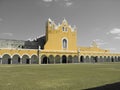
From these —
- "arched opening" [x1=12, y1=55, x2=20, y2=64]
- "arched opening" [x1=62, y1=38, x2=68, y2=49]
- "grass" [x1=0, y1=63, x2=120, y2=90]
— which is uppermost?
"arched opening" [x1=62, y1=38, x2=68, y2=49]

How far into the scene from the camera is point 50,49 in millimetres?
55406

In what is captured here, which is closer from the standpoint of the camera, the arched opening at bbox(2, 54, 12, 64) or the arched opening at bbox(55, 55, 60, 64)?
the arched opening at bbox(2, 54, 12, 64)

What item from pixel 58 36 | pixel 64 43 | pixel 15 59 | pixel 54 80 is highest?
pixel 58 36

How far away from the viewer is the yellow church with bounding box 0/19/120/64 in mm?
50562

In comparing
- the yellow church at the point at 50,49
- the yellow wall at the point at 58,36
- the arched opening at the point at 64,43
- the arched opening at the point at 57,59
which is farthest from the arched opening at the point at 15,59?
the arched opening at the point at 64,43

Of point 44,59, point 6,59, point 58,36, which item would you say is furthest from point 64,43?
point 6,59

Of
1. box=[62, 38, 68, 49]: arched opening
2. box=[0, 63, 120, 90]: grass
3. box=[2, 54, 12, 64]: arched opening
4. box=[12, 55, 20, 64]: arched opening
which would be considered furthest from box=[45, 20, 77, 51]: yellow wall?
box=[0, 63, 120, 90]: grass

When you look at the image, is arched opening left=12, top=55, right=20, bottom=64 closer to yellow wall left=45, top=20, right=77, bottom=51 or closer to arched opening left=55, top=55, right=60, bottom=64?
yellow wall left=45, top=20, right=77, bottom=51

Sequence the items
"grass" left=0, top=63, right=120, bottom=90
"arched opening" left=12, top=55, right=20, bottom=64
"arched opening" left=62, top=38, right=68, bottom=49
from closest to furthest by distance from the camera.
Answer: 1. "grass" left=0, top=63, right=120, bottom=90
2. "arched opening" left=12, top=55, right=20, bottom=64
3. "arched opening" left=62, top=38, right=68, bottom=49

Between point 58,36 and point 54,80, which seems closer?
point 54,80

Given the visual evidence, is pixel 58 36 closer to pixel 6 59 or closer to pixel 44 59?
pixel 44 59

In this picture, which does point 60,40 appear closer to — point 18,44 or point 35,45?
point 35,45

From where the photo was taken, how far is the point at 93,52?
65.5m

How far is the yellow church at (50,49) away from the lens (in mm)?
50562
